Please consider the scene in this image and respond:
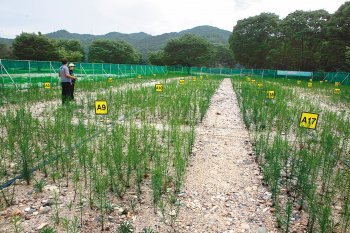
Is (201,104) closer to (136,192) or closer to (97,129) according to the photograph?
(97,129)

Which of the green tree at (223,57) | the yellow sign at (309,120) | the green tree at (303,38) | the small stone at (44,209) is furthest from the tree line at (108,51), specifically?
the yellow sign at (309,120)

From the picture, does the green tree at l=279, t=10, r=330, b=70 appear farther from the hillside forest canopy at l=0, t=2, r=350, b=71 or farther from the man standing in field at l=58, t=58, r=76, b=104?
the man standing in field at l=58, t=58, r=76, b=104

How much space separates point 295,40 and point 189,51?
18779mm

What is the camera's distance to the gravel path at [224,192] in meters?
2.57

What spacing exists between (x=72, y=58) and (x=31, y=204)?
47192 mm

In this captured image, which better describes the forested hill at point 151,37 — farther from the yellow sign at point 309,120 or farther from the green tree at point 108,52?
the yellow sign at point 309,120

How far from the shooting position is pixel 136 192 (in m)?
3.03

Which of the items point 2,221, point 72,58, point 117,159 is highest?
point 72,58

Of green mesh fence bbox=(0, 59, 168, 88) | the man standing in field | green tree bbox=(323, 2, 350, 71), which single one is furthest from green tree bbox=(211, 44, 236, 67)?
the man standing in field

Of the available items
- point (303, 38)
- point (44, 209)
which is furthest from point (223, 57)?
point (44, 209)

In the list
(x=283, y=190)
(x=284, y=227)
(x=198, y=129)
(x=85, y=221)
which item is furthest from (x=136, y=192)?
(x=198, y=129)

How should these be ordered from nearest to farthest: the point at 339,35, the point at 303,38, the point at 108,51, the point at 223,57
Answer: the point at 339,35 → the point at 303,38 → the point at 108,51 → the point at 223,57

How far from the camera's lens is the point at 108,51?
5675 centimetres

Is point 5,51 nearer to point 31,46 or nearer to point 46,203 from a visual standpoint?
point 31,46
